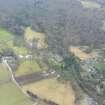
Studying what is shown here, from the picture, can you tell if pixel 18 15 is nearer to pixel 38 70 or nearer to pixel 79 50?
pixel 79 50

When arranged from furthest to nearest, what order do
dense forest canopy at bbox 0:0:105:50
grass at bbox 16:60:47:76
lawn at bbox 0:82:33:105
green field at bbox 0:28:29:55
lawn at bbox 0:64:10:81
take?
1. dense forest canopy at bbox 0:0:105:50
2. green field at bbox 0:28:29:55
3. grass at bbox 16:60:47:76
4. lawn at bbox 0:64:10:81
5. lawn at bbox 0:82:33:105

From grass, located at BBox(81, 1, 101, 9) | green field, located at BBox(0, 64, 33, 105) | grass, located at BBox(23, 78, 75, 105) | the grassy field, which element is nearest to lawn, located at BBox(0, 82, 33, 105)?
green field, located at BBox(0, 64, 33, 105)

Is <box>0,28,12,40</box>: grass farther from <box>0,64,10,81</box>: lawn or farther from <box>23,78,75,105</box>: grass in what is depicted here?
<box>23,78,75,105</box>: grass

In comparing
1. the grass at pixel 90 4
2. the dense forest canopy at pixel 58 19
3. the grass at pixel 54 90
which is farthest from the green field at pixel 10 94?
the grass at pixel 90 4

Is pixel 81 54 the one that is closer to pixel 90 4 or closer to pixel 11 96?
pixel 11 96

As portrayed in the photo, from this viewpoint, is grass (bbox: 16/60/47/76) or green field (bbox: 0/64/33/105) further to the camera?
grass (bbox: 16/60/47/76)

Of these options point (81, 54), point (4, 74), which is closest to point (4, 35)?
point (81, 54)
